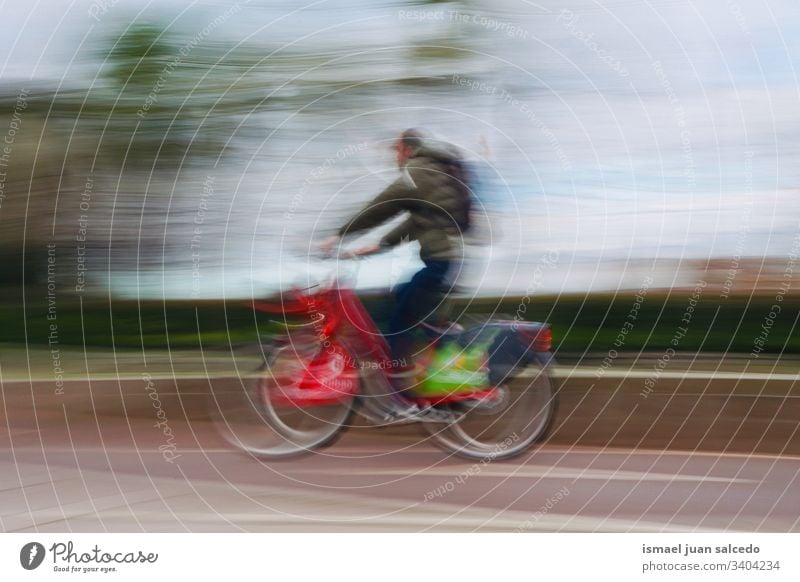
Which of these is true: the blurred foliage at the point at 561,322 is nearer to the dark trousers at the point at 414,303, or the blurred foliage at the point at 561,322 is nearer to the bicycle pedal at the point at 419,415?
the dark trousers at the point at 414,303

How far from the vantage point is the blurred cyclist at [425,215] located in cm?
364

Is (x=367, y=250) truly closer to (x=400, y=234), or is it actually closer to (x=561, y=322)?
(x=400, y=234)

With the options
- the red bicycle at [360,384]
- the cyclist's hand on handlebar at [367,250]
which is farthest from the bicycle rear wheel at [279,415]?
the cyclist's hand on handlebar at [367,250]

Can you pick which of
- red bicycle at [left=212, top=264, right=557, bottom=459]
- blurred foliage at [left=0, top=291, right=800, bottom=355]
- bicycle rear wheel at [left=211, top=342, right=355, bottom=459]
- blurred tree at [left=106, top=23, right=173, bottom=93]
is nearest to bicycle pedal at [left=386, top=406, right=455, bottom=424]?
red bicycle at [left=212, top=264, right=557, bottom=459]

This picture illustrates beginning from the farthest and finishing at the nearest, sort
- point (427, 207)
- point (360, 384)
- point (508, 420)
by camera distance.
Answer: point (508, 420) → point (360, 384) → point (427, 207)

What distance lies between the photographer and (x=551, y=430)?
13.4ft

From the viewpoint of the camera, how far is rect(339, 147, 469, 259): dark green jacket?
3.67m

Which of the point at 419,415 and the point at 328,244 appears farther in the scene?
the point at 419,415

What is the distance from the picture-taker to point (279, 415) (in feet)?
13.1

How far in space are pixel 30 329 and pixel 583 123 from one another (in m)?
2.23

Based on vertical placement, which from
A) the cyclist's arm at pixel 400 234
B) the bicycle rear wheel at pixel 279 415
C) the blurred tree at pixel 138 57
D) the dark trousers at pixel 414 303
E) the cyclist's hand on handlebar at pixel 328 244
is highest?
the blurred tree at pixel 138 57

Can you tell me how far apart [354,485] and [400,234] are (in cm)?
101

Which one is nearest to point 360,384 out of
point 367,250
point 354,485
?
point 354,485
